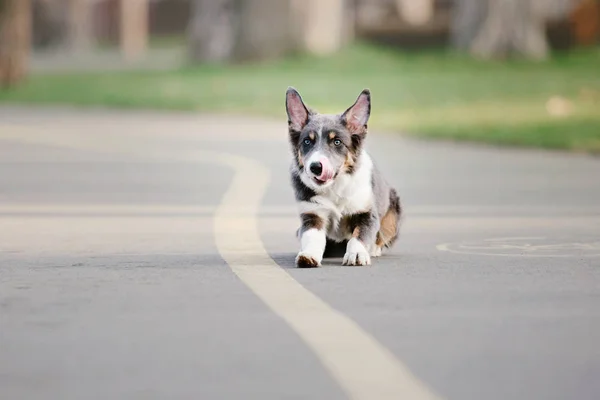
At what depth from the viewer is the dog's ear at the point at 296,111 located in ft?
38.3

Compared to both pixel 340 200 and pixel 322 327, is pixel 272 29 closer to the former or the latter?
pixel 340 200

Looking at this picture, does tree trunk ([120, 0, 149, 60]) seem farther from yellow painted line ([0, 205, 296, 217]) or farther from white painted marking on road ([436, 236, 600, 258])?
white painted marking on road ([436, 236, 600, 258])

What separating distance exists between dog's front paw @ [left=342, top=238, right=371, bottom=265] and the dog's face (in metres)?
0.40

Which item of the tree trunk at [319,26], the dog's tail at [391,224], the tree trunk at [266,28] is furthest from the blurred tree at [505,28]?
the dog's tail at [391,224]

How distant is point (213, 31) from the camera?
5291 centimetres

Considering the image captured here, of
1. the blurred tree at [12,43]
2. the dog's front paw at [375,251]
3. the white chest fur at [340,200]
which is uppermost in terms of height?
the white chest fur at [340,200]

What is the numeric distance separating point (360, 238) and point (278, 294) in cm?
147

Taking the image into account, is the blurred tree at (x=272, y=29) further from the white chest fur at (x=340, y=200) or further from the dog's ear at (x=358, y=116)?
the white chest fur at (x=340, y=200)

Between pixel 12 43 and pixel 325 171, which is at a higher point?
pixel 325 171

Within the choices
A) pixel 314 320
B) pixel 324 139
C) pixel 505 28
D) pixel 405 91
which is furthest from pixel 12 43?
pixel 314 320

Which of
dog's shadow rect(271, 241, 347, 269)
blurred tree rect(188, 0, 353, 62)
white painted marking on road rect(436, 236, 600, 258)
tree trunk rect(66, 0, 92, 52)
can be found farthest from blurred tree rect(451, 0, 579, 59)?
dog's shadow rect(271, 241, 347, 269)

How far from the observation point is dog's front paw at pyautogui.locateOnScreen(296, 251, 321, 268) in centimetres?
1138

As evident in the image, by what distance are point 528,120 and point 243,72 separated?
17.7 meters

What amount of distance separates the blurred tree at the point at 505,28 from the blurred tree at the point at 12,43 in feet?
40.7
